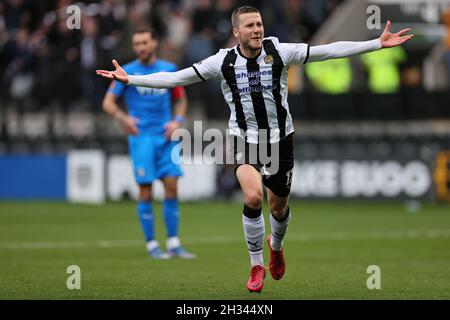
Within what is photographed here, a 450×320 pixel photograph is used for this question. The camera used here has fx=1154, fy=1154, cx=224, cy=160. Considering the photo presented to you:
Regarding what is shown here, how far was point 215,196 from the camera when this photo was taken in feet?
72.7

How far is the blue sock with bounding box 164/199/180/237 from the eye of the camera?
12.8 m

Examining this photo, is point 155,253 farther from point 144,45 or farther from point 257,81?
point 257,81

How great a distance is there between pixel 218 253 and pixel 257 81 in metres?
4.04

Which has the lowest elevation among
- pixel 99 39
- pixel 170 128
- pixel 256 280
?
pixel 256 280

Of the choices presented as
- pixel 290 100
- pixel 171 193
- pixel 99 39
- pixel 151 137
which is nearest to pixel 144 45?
pixel 151 137

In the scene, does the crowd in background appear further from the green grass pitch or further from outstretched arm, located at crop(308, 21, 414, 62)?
outstretched arm, located at crop(308, 21, 414, 62)

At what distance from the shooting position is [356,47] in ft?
30.4

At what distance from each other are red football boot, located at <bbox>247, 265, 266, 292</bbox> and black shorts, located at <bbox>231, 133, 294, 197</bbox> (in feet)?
2.34

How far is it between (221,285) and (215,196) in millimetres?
12428

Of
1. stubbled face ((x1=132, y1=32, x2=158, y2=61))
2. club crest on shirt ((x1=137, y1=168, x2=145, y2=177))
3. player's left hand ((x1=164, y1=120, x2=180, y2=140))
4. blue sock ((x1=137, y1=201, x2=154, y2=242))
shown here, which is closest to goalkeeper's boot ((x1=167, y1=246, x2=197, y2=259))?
blue sock ((x1=137, y1=201, x2=154, y2=242))

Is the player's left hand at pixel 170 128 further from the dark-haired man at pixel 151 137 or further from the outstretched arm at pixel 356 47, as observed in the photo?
the outstretched arm at pixel 356 47

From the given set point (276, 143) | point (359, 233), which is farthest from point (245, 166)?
point (359, 233)

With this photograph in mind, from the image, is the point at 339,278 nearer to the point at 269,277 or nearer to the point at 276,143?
the point at 269,277

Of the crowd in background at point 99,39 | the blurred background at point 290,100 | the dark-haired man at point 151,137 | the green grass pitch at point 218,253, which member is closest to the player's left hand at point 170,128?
the dark-haired man at point 151,137
